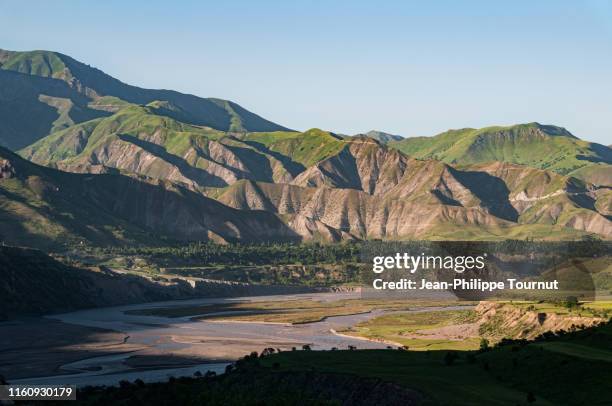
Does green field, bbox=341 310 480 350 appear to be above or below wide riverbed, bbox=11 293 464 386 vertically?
above

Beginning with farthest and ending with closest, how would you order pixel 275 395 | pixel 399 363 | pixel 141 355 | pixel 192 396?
pixel 141 355 → pixel 399 363 → pixel 192 396 → pixel 275 395

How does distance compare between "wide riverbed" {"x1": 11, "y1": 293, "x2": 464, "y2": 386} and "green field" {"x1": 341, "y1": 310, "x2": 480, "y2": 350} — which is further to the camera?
"green field" {"x1": 341, "y1": 310, "x2": 480, "y2": 350}

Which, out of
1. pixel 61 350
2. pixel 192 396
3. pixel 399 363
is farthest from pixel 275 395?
pixel 61 350

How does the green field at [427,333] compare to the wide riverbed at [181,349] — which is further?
the green field at [427,333]

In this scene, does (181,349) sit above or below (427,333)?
below

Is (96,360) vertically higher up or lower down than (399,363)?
lower down

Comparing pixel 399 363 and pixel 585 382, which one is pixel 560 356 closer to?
pixel 585 382

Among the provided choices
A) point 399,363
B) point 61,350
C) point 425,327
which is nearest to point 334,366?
point 399,363

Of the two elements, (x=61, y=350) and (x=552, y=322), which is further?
(x=61, y=350)

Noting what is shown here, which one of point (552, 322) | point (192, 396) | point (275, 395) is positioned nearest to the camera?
point (275, 395)

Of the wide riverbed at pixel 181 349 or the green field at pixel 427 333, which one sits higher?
the green field at pixel 427 333

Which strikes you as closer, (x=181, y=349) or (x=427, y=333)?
(x=181, y=349)
